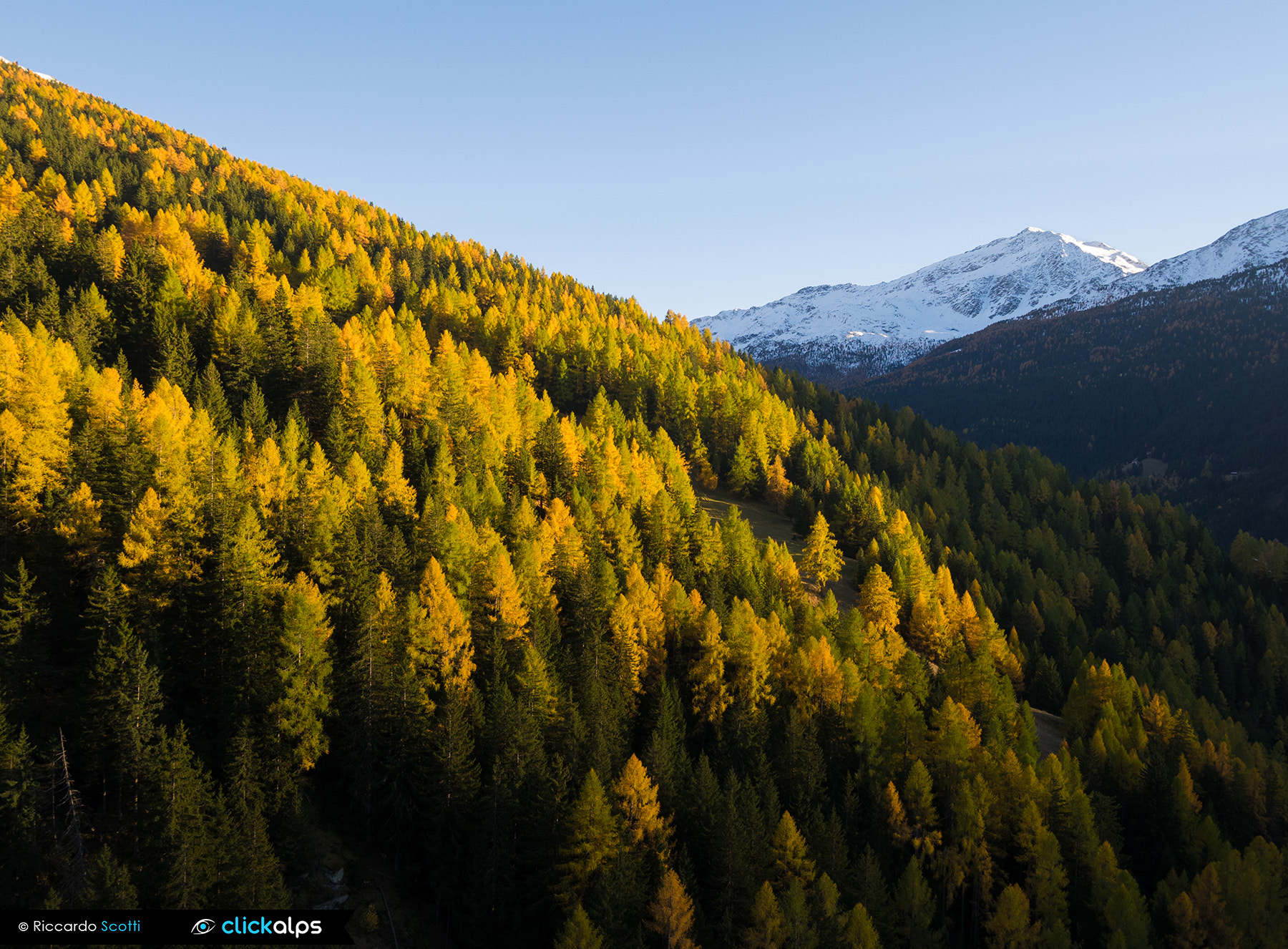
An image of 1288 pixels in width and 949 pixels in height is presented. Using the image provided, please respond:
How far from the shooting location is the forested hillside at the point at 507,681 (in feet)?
116

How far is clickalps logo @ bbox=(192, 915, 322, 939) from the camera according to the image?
94.8 feet

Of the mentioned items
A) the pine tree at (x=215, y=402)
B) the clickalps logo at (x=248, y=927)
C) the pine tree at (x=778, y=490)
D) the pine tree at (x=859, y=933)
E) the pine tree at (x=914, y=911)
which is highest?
the pine tree at (x=215, y=402)

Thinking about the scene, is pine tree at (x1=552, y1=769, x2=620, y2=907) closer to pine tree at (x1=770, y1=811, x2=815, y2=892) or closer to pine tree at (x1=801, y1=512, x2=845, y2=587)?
pine tree at (x1=770, y1=811, x2=815, y2=892)

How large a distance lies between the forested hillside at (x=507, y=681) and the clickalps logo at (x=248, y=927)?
37.9 inches

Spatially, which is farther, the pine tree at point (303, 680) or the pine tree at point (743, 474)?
the pine tree at point (743, 474)

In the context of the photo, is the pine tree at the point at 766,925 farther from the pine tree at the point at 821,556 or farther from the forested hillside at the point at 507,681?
the pine tree at the point at 821,556

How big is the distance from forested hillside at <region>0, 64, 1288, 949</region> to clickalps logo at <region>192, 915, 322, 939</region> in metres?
0.96

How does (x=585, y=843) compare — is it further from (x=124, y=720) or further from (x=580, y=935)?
(x=124, y=720)

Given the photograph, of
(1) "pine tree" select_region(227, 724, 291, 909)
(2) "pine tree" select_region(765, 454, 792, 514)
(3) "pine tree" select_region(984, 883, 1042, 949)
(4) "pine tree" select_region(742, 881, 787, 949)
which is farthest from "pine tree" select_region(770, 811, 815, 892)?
(2) "pine tree" select_region(765, 454, 792, 514)

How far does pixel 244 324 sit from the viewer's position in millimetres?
75812

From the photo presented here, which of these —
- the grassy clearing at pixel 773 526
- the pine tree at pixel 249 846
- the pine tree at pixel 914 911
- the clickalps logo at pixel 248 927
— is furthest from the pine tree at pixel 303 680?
the grassy clearing at pixel 773 526

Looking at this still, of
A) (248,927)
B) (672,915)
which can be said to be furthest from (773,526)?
(248,927)

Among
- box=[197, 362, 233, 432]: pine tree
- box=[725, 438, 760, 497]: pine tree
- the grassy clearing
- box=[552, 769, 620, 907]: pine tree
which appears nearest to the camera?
box=[552, 769, 620, 907]: pine tree

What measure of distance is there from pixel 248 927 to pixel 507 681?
717 inches
